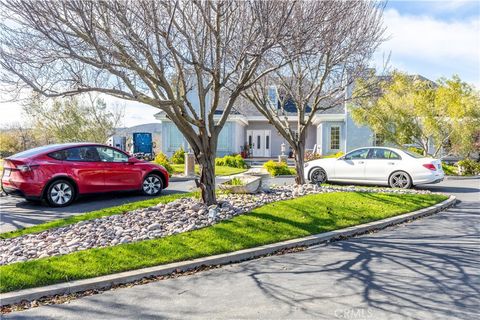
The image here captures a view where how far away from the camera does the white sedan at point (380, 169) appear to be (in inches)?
477

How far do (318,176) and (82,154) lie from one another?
8250 millimetres

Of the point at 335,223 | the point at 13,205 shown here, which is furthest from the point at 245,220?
the point at 13,205

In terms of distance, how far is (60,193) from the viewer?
9391mm

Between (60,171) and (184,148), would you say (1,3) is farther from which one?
(184,148)

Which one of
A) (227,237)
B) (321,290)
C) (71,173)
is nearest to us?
(321,290)

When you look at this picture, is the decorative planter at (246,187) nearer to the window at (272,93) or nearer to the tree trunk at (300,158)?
the tree trunk at (300,158)

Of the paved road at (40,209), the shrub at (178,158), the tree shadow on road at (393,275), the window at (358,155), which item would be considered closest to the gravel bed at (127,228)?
the paved road at (40,209)

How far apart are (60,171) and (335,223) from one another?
684 cm

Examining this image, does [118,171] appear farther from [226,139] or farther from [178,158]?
[226,139]

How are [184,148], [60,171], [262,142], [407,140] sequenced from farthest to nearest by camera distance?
[262,142]
[184,148]
[407,140]
[60,171]

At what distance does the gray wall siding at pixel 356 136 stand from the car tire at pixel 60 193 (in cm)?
1902

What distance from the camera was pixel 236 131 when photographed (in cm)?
2642

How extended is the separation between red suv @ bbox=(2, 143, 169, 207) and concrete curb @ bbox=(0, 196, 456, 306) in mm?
5501

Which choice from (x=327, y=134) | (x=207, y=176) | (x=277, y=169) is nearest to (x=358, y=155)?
(x=277, y=169)
